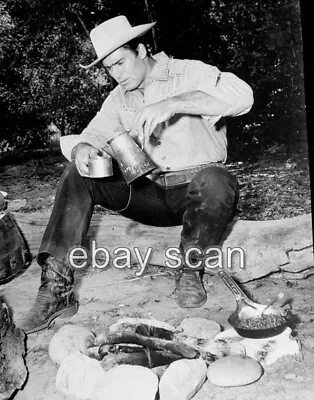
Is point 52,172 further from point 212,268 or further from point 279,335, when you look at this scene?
point 279,335

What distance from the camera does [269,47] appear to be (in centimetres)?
168

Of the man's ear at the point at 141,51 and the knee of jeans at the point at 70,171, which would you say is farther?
the man's ear at the point at 141,51

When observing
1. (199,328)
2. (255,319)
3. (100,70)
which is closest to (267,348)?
(255,319)

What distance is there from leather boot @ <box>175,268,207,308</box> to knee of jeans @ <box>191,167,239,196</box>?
0.27m

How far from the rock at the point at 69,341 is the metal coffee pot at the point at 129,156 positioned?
431mm

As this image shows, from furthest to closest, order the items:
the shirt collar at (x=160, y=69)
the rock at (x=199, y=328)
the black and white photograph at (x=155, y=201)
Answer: the shirt collar at (x=160, y=69), the rock at (x=199, y=328), the black and white photograph at (x=155, y=201)

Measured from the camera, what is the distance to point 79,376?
1206mm

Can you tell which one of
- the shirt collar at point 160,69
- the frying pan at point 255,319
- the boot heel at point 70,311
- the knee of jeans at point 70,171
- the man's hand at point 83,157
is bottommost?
the boot heel at point 70,311

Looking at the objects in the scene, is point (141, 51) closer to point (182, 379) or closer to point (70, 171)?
point (70, 171)

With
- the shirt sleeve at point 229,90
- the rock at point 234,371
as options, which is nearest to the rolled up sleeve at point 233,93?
the shirt sleeve at point 229,90

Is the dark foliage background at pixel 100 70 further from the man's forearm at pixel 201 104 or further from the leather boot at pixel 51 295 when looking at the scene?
the leather boot at pixel 51 295

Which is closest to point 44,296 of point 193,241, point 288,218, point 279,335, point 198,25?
point 193,241

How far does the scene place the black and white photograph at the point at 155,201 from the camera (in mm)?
1239

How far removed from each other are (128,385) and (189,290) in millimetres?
484
